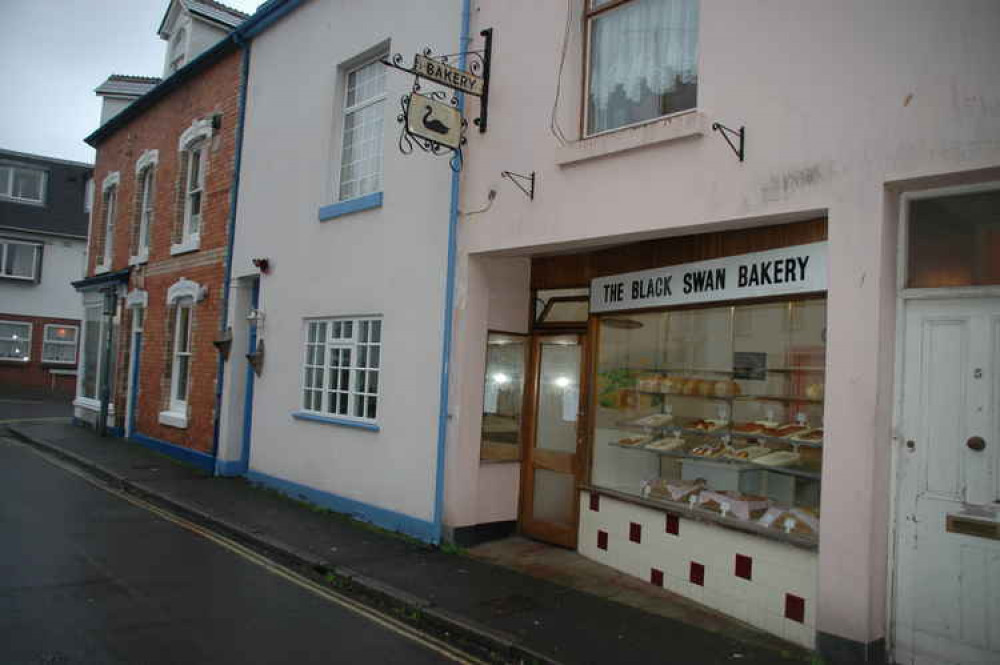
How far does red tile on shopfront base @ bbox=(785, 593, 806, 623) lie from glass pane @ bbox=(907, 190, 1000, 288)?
2419 millimetres

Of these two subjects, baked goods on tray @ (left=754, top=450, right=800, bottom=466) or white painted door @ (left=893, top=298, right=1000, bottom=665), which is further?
baked goods on tray @ (left=754, top=450, right=800, bottom=466)

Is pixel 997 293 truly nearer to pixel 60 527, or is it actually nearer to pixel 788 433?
pixel 788 433

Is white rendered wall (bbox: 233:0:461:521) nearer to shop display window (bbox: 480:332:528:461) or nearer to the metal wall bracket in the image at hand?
shop display window (bbox: 480:332:528:461)

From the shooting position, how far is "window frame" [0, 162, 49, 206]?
32.1 m

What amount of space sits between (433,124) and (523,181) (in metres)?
1.14

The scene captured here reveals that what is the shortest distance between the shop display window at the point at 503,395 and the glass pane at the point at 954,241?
449cm

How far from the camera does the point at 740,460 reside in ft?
21.4

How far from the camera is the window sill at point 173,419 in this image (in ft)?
46.0

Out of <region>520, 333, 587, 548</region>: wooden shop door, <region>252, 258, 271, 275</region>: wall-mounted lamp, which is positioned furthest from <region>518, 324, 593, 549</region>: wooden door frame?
<region>252, 258, 271, 275</region>: wall-mounted lamp

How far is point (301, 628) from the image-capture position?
5.79 metres

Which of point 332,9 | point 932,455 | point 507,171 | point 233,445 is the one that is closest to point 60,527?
point 233,445

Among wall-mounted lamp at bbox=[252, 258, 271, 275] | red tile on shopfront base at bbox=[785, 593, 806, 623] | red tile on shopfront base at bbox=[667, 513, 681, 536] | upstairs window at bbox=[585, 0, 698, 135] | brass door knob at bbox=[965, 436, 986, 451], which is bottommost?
red tile on shopfront base at bbox=[785, 593, 806, 623]

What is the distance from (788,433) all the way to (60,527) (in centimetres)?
797

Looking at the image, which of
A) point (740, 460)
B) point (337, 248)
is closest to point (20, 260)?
point (337, 248)
